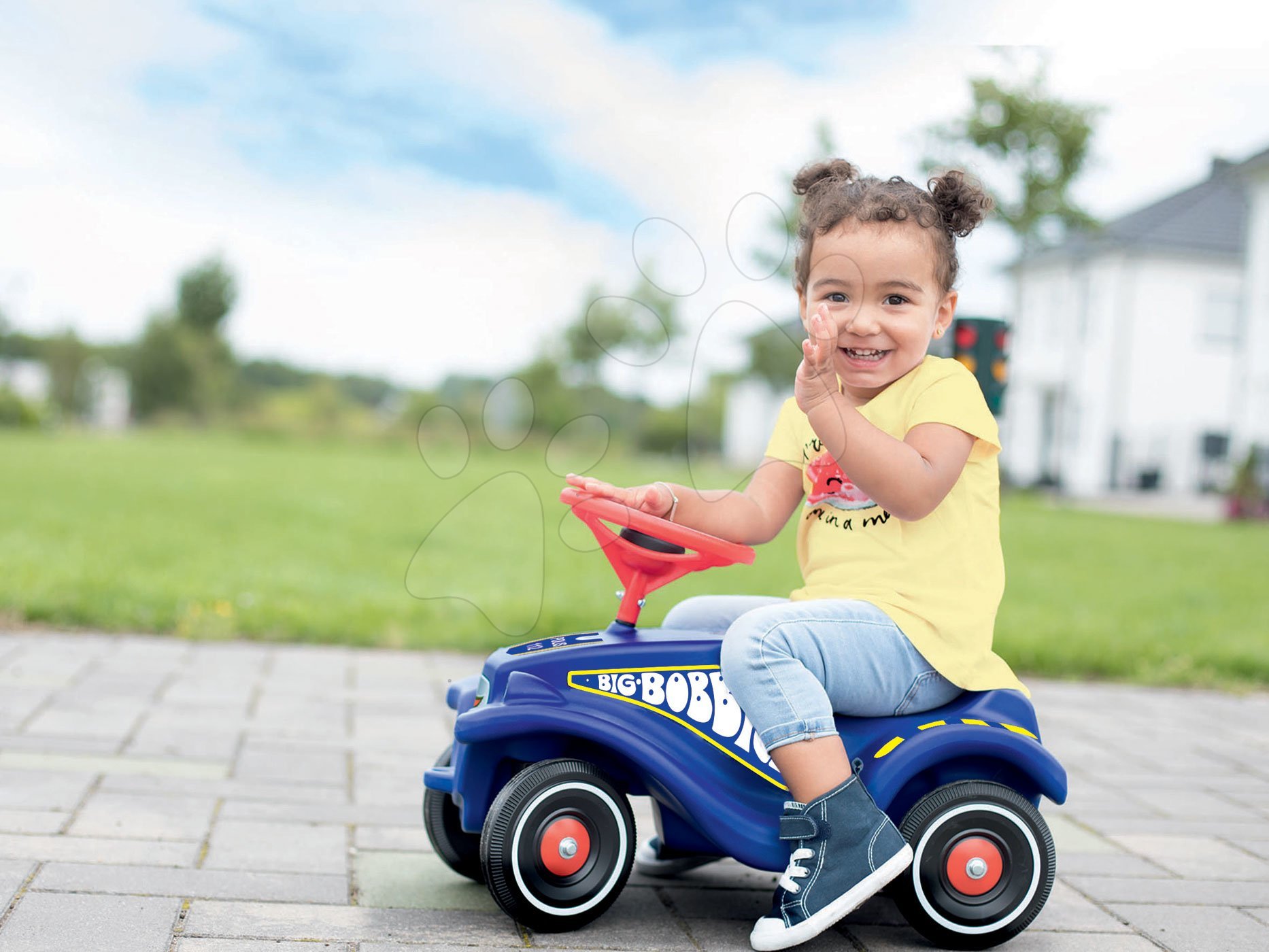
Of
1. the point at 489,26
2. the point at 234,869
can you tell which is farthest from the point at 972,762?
the point at 489,26

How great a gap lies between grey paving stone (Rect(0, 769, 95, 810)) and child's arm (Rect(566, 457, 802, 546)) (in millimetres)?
1517

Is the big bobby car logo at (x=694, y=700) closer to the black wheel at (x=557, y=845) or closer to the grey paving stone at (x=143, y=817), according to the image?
the black wheel at (x=557, y=845)

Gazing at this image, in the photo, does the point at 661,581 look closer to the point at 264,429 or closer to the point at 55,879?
the point at 55,879

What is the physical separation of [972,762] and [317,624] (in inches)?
146

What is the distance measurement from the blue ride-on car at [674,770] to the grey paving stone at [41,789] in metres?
1.10

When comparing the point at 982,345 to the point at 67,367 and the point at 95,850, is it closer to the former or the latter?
the point at 95,850

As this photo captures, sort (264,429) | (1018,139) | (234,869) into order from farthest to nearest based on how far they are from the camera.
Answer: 1. (264,429)
2. (1018,139)
3. (234,869)

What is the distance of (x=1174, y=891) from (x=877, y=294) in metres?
1.54

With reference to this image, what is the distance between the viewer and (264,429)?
33.0 metres

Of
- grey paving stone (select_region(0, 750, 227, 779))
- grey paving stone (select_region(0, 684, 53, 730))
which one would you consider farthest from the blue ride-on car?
grey paving stone (select_region(0, 684, 53, 730))

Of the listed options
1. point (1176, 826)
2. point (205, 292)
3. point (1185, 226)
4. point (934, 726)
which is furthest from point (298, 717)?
point (205, 292)

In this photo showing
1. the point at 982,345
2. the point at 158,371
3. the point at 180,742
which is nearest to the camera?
the point at 180,742

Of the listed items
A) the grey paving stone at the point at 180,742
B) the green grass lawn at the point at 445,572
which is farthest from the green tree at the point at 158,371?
the grey paving stone at the point at 180,742

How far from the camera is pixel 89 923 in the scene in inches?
81.4
